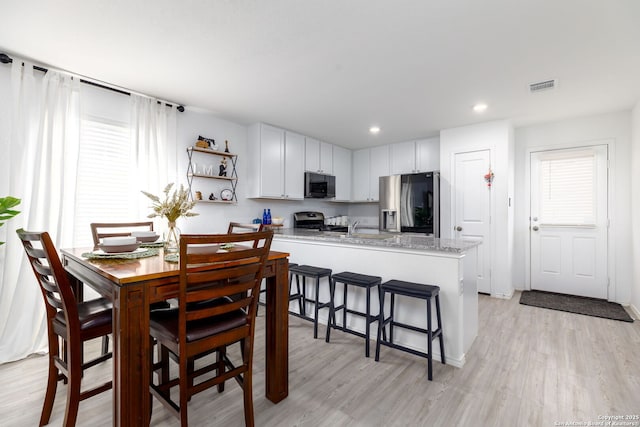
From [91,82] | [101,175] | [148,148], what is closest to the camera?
[91,82]

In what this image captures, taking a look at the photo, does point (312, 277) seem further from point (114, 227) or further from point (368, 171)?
point (368, 171)

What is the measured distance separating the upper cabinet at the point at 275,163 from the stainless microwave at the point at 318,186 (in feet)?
0.32

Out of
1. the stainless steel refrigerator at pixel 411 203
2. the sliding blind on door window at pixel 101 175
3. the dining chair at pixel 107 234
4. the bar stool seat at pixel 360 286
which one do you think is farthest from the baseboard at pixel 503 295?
the sliding blind on door window at pixel 101 175

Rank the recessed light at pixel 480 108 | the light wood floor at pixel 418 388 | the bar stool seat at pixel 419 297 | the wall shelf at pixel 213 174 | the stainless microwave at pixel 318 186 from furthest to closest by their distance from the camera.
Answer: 1. the stainless microwave at pixel 318 186
2. the wall shelf at pixel 213 174
3. the recessed light at pixel 480 108
4. the bar stool seat at pixel 419 297
5. the light wood floor at pixel 418 388

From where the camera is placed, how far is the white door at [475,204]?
4043mm

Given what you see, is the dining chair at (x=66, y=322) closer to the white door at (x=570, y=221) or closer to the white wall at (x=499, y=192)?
the white wall at (x=499, y=192)

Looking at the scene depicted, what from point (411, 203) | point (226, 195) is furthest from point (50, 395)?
point (411, 203)

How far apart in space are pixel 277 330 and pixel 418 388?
105 centimetres

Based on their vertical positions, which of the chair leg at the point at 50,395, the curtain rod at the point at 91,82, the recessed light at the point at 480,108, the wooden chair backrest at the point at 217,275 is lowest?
the chair leg at the point at 50,395

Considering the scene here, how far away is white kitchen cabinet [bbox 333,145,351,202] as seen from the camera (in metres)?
5.39

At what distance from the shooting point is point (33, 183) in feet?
8.04

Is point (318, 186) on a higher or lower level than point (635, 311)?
higher

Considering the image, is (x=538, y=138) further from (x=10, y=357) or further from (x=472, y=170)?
(x=10, y=357)

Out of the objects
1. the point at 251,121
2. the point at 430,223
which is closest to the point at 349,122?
the point at 251,121
